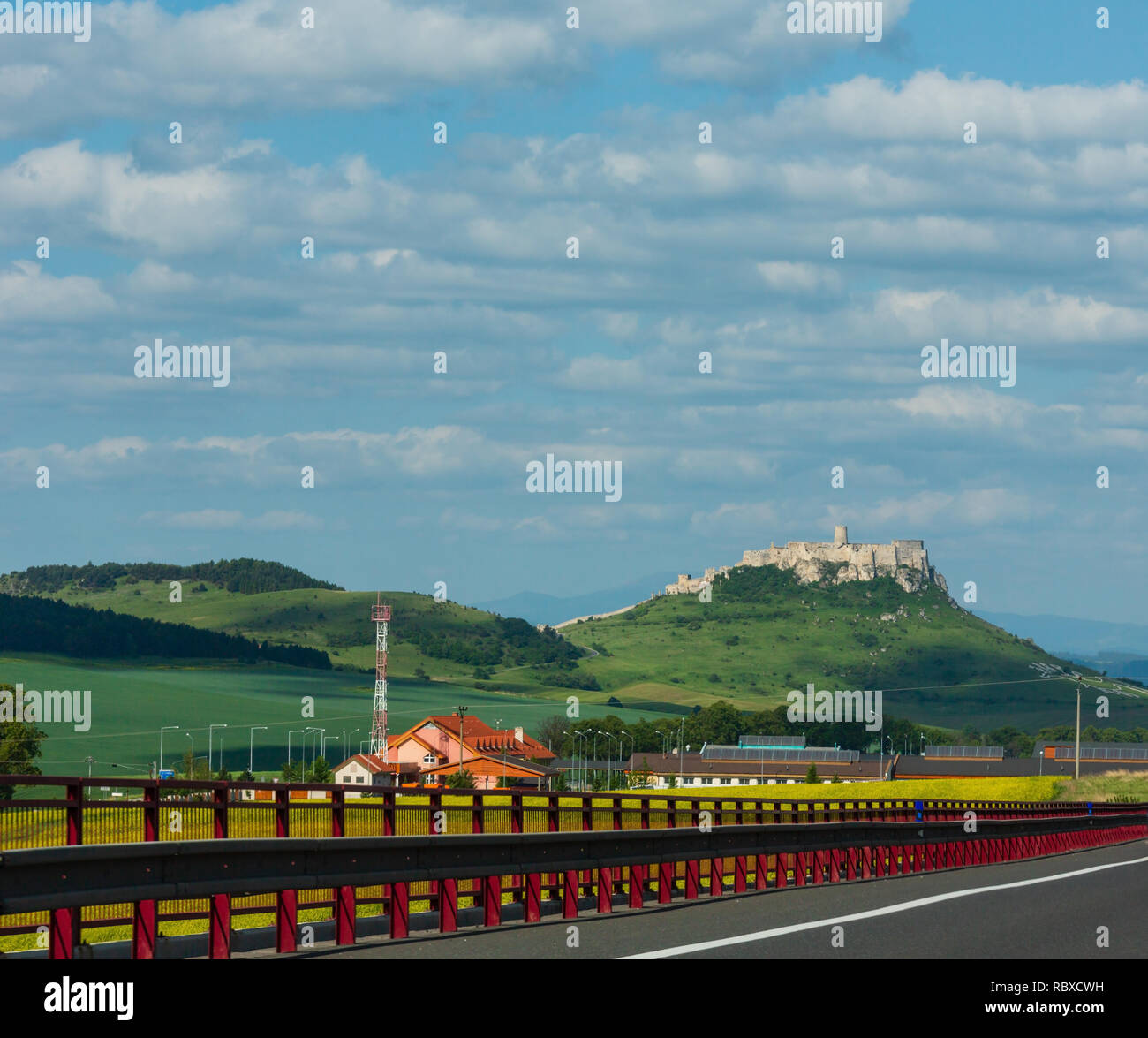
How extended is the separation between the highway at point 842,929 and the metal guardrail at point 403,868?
49 cm

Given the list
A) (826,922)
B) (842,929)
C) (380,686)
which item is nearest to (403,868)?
(842,929)

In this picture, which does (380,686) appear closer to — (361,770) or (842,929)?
(361,770)

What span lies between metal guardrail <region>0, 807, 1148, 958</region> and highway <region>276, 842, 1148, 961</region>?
19.1 inches

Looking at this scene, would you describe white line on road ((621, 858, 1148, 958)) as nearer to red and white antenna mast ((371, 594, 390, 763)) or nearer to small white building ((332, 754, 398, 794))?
small white building ((332, 754, 398, 794))

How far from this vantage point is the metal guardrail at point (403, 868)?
39.0 feet

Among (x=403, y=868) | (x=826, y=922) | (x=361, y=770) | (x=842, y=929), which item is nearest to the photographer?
(x=403, y=868)

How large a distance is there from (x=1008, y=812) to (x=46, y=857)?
35442mm

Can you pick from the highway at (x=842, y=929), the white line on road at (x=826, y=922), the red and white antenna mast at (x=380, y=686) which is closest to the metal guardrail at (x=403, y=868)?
the highway at (x=842, y=929)

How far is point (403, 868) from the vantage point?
1584 centimetres

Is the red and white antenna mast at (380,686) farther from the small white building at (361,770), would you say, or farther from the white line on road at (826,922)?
the white line on road at (826,922)

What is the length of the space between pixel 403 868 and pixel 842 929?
4222 millimetres

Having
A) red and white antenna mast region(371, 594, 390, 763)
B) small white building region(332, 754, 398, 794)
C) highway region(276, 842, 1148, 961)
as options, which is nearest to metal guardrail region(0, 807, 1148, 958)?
highway region(276, 842, 1148, 961)
